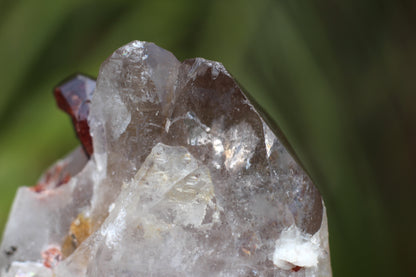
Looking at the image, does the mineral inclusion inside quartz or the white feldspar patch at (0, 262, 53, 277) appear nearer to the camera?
the mineral inclusion inside quartz

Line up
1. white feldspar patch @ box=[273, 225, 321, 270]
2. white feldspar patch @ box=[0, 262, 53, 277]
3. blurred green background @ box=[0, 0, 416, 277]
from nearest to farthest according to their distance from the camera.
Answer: white feldspar patch @ box=[273, 225, 321, 270] < white feldspar patch @ box=[0, 262, 53, 277] < blurred green background @ box=[0, 0, 416, 277]

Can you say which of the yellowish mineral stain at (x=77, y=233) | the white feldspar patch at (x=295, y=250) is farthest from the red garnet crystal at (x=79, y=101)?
the white feldspar patch at (x=295, y=250)

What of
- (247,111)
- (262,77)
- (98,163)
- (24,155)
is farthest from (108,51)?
(247,111)

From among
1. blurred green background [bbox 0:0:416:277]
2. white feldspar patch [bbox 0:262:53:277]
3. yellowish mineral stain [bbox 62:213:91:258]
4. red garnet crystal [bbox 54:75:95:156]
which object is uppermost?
blurred green background [bbox 0:0:416:277]

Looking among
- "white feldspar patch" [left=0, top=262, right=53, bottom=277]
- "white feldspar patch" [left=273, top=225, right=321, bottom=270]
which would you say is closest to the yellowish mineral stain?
"white feldspar patch" [left=0, top=262, right=53, bottom=277]

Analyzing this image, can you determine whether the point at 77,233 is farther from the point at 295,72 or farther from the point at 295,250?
the point at 295,72

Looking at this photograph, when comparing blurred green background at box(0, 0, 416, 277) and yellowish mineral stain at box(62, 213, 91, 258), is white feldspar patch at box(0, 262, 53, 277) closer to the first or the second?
yellowish mineral stain at box(62, 213, 91, 258)

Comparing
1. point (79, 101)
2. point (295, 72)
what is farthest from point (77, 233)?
point (295, 72)

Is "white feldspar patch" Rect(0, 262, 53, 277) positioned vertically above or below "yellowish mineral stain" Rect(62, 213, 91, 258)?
below
